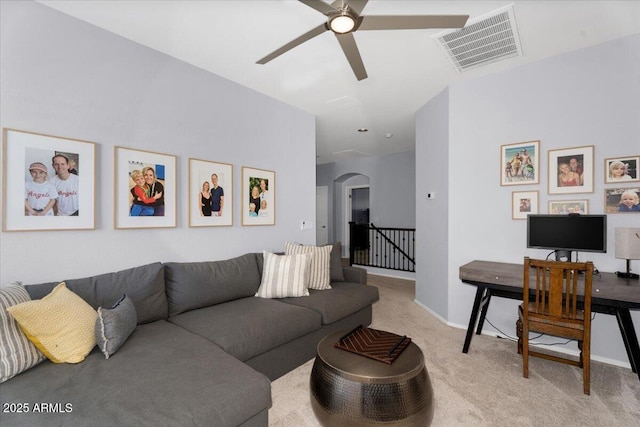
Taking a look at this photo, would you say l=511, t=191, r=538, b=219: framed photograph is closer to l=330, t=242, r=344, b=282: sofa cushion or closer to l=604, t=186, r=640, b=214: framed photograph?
l=604, t=186, r=640, b=214: framed photograph

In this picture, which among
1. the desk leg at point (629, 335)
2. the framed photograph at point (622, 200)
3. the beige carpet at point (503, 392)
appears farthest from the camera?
the framed photograph at point (622, 200)

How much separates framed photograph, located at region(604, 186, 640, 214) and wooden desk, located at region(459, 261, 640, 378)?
1.90ft

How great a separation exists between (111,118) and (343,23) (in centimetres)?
193

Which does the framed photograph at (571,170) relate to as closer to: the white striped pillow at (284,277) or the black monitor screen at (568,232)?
the black monitor screen at (568,232)

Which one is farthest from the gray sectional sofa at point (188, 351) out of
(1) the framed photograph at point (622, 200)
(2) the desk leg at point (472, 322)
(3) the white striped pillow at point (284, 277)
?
(1) the framed photograph at point (622, 200)

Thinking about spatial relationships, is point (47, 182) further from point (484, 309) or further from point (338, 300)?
point (484, 309)

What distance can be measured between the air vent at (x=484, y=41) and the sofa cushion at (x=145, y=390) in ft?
9.47

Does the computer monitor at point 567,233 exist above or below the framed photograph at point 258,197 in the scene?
below

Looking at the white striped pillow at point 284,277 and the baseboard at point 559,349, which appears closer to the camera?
the baseboard at point 559,349

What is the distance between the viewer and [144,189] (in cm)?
245

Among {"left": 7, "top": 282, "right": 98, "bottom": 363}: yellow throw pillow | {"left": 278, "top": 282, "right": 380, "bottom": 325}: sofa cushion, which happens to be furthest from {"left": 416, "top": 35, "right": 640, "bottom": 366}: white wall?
{"left": 7, "top": 282, "right": 98, "bottom": 363}: yellow throw pillow

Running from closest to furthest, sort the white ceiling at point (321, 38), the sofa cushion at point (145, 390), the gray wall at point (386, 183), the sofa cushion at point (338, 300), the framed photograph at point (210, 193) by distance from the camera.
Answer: the sofa cushion at point (145, 390) < the white ceiling at point (321, 38) < the sofa cushion at point (338, 300) < the framed photograph at point (210, 193) < the gray wall at point (386, 183)

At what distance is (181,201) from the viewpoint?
272 centimetres

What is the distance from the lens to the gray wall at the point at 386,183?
6723 mm
